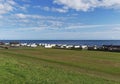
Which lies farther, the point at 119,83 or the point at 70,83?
the point at 119,83

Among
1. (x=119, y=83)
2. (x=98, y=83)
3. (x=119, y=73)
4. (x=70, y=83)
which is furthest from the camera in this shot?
(x=119, y=73)

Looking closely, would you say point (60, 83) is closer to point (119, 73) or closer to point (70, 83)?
point (70, 83)

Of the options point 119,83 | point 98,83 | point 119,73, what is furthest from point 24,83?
point 119,73

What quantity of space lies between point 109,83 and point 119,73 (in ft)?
28.7

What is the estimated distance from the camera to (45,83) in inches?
661

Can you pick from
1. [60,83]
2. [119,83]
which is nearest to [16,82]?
[60,83]

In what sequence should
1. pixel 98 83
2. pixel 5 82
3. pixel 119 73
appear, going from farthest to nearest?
pixel 119 73
pixel 98 83
pixel 5 82

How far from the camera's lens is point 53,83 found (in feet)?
55.5

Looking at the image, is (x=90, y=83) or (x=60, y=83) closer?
(x=60, y=83)

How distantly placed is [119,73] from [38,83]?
46.7 ft

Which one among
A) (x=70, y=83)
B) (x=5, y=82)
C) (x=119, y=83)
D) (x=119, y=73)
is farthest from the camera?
(x=119, y=73)

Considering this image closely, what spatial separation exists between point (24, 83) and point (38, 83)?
1.00 meters

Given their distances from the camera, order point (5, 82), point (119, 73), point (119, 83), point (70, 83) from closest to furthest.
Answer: point (5, 82) < point (70, 83) < point (119, 83) < point (119, 73)

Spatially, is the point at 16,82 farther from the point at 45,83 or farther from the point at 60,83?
the point at 60,83
